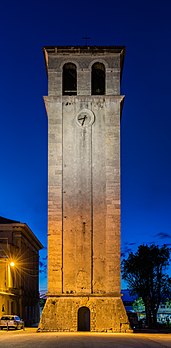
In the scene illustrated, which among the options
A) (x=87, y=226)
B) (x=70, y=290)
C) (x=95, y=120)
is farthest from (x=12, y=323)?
(x=95, y=120)

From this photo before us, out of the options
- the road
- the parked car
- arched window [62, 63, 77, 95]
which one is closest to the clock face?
arched window [62, 63, 77, 95]

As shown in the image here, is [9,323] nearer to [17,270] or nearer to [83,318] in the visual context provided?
[83,318]

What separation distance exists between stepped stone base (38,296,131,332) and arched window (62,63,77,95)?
617 inches

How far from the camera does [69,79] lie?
164 feet

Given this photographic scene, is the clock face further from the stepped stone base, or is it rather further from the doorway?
the doorway

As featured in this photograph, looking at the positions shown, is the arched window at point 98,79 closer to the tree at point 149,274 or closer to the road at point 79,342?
the road at point 79,342

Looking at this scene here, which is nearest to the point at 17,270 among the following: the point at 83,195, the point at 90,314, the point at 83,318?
the point at 83,318

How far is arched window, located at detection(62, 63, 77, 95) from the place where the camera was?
4778cm

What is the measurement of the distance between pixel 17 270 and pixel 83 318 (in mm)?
29022

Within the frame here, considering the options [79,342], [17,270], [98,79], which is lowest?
[79,342]

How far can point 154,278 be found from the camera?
77.9 metres

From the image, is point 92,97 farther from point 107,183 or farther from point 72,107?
point 107,183

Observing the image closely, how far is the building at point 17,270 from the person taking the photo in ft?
210

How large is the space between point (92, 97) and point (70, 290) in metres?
14.3
